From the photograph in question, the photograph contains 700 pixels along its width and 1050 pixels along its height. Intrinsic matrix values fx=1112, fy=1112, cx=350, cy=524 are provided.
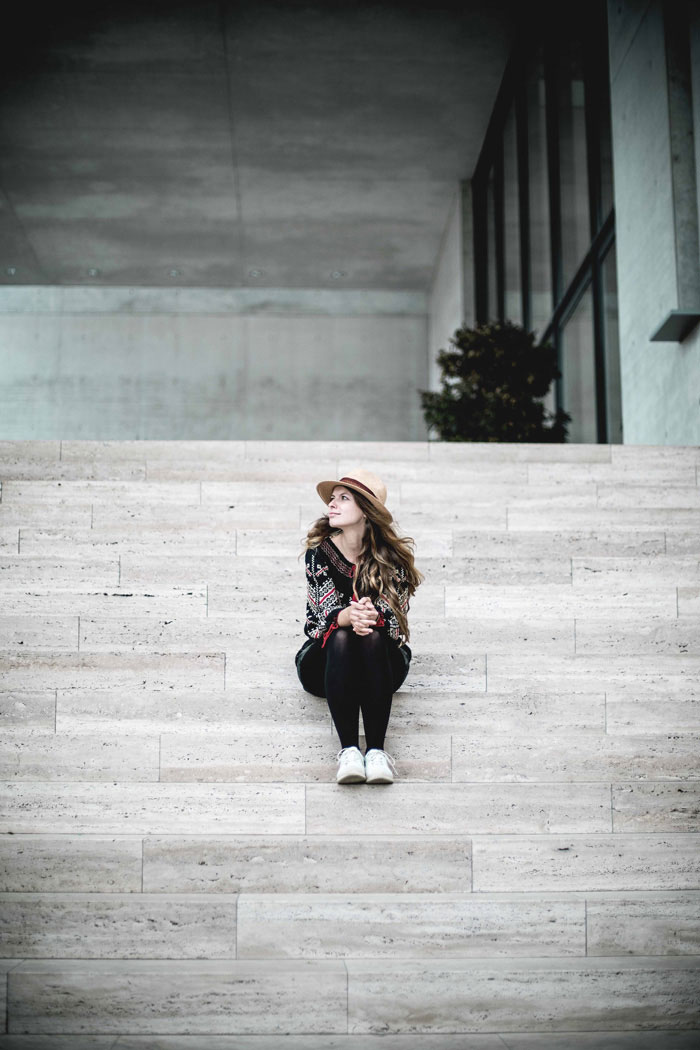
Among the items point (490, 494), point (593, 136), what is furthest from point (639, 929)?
point (593, 136)

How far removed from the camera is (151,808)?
405 centimetres

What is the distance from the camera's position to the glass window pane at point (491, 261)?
13.0 meters

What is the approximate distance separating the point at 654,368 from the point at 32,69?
7.33m

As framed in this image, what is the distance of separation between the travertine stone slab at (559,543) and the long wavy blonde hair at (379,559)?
3.59ft

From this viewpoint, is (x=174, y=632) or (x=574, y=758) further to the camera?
(x=174, y=632)

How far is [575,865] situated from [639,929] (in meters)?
0.30

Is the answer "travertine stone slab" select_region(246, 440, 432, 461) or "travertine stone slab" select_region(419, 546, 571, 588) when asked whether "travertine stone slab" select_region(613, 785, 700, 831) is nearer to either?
"travertine stone slab" select_region(419, 546, 571, 588)

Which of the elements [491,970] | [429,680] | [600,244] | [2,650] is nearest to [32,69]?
[600,244]

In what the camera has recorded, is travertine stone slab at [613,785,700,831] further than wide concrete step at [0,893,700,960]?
Yes

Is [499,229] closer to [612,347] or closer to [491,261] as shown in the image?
[491,261]

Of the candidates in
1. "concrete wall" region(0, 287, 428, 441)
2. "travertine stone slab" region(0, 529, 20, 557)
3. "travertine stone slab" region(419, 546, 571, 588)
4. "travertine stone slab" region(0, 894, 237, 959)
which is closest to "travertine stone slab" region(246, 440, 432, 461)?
"travertine stone slab" region(419, 546, 571, 588)

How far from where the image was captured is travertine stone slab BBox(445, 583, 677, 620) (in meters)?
5.09

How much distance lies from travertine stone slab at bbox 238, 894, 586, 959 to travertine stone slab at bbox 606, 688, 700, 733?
0.98m

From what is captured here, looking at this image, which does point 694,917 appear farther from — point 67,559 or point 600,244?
point 600,244
